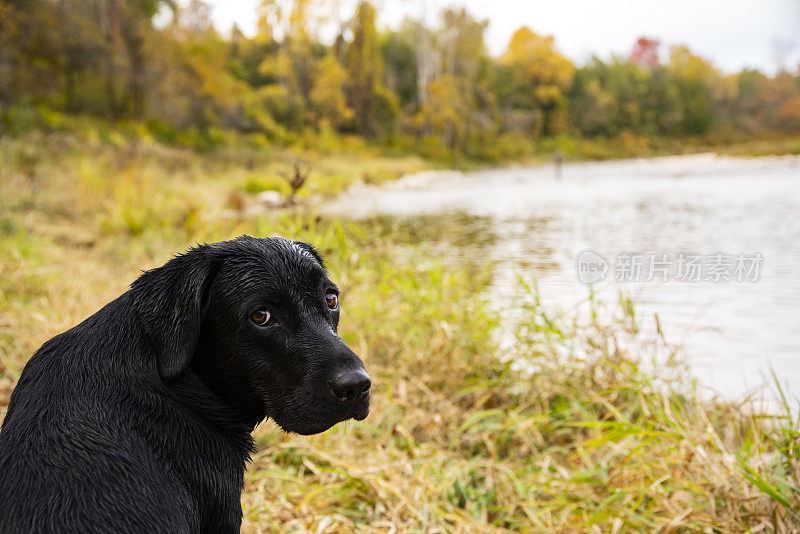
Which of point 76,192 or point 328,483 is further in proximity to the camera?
point 76,192

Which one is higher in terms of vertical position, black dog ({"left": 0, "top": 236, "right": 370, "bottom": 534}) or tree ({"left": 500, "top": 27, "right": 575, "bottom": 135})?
tree ({"left": 500, "top": 27, "right": 575, "bottom": 135})

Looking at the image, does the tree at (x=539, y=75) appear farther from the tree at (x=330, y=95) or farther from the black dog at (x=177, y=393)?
the black dog at (x=177, y=393)

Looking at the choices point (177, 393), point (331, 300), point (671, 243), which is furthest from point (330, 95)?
point (177, 393)

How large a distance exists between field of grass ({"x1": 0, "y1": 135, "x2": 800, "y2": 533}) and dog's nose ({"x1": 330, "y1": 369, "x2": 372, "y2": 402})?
3.98 feet

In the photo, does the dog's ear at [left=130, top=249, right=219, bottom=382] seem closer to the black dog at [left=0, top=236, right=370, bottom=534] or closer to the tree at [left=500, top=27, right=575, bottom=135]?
the black dog at [left=0, top=236, right=370, bottom=534]

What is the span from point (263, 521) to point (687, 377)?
101 inches

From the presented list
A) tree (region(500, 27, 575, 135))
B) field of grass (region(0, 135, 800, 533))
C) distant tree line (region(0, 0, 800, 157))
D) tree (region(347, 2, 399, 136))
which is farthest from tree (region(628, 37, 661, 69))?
field of grass (region(0, 135, 800, 533))

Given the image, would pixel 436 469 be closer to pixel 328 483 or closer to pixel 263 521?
pixel 328 483

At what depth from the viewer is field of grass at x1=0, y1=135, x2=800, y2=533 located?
2.58m

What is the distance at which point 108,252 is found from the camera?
732 cm

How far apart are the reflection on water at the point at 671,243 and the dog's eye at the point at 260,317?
8.59ft

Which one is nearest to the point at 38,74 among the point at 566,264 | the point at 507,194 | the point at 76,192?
the point at 76,192

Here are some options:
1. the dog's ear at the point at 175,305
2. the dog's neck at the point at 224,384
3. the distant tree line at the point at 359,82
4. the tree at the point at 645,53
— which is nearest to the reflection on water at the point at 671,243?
the dog's neck at the point at 224,384

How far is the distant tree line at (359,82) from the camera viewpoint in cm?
2328
